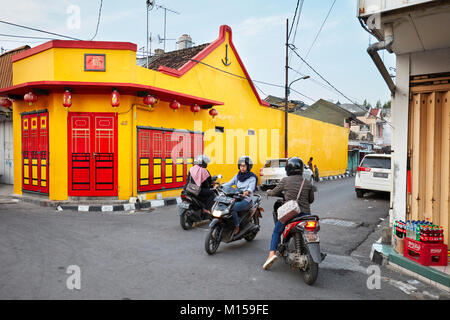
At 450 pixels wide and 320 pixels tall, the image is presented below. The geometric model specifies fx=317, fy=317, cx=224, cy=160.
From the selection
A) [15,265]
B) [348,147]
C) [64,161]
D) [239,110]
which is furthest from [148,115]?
[348,147]

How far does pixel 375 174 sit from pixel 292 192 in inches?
350

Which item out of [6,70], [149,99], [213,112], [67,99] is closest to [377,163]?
[213,112]

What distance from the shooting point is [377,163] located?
40.3 ft

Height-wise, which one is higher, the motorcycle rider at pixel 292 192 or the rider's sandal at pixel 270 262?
the motorcycle rider at pixel 292 192

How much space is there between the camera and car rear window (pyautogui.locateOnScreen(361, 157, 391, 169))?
12.1 meters

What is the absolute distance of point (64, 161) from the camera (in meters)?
10.2

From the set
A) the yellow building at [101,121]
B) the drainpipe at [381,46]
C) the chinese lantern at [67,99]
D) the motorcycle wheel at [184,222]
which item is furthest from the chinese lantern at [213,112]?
the drainpipe at [381,46]

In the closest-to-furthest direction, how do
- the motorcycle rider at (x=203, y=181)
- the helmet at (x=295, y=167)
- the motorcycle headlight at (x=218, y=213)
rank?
the helmet at (x=295, y=167) → the motorcycle headlight at (x=218, y=213) → the motorcycle rider at (x=203, y=181)

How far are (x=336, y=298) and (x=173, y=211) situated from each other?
→ 22.1 feet

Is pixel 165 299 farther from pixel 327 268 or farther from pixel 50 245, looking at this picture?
pixel 50 245

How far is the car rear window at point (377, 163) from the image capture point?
39.6ft

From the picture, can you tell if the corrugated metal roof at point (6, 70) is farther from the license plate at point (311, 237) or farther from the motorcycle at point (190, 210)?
the license plate at point (311, 237)

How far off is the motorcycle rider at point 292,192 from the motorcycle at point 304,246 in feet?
0.38

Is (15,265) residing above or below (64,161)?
below
